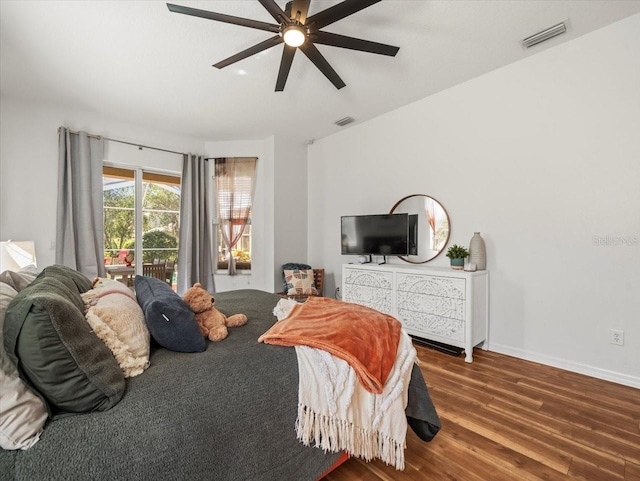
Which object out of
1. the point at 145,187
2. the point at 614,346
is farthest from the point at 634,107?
the point at 145,187

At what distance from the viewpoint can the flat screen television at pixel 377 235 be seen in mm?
3461

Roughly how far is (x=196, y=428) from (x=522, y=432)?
180cm

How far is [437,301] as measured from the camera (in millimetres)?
2932

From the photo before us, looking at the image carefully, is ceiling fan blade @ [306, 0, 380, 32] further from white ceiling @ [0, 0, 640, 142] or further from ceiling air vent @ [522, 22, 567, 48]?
ceiling air vent @ [522, 22, 567, 48]

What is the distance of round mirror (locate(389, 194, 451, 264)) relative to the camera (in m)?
3.32

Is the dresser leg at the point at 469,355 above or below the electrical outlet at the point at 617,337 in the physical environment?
below

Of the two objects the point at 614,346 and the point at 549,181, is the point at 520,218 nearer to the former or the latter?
the point at 549,181

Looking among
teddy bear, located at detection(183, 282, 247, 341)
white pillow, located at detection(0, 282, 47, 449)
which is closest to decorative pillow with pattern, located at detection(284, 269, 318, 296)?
teddy bear, located at detection(183, 282, 247, 341)

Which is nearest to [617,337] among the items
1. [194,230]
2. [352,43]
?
[352,43]

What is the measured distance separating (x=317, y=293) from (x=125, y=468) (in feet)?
11.8

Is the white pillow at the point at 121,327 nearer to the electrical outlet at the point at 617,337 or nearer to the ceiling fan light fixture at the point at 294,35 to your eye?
the ceiling fan light fixture at the point at 294,35

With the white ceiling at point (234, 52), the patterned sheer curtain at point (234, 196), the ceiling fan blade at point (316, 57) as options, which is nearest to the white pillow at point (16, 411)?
the ceiling fan blade at point (316, 57)

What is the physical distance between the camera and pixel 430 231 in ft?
11.2

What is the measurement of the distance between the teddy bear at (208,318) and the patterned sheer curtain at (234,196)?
10.0 feet
